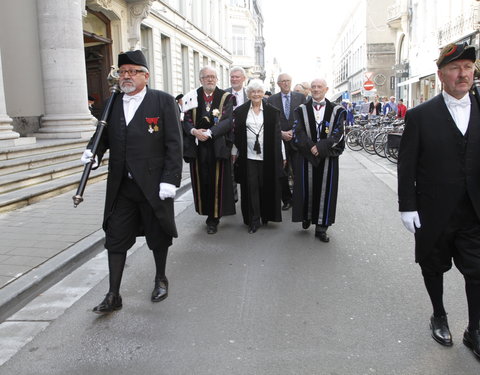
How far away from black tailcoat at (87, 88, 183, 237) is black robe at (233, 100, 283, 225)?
2.60m

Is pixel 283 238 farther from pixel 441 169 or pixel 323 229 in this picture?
pixel 441 169

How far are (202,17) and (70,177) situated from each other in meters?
23.5

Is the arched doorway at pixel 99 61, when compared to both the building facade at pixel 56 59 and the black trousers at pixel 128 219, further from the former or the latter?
the black trousers at pixel 128 219

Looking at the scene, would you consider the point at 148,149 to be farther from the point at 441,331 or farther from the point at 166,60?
the point at 166,60

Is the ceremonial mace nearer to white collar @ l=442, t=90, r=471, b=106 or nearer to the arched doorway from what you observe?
white collar @ l=442, t=90, r=471, b=106

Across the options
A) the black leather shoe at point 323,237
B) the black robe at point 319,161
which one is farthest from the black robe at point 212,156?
the black leather shoe at point 323,237

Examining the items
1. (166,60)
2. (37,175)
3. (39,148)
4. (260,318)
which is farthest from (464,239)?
(166,60)

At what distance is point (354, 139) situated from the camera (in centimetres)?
1902

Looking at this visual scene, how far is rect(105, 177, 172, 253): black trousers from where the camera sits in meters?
3.75

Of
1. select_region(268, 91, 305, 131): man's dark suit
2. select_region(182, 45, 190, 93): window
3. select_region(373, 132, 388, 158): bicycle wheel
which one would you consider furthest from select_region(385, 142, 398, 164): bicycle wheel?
select_region(182, 45, 190, 93): window

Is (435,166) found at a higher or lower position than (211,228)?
higher

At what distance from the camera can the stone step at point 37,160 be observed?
831 cm

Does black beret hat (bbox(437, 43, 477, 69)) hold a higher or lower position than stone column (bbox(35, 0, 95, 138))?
lower

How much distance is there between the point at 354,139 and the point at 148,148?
1628 cm
